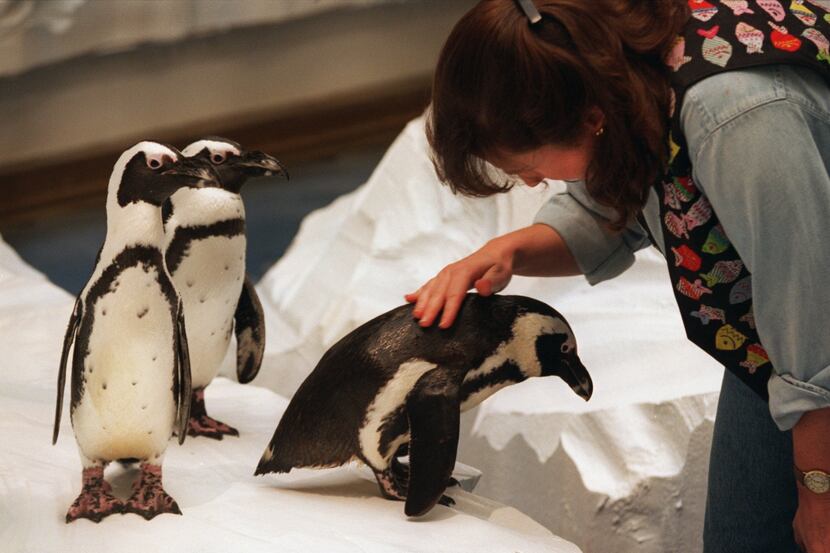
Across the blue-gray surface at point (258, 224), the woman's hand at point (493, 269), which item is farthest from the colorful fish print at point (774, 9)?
the blue-gray surface at point (258, 224)

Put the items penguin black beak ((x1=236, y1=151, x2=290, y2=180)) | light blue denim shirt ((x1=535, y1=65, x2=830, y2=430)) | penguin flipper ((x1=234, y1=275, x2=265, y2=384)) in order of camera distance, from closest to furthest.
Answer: light blue denim shirt ((x1=535, y1=65, x2=830, y2=430)) < penguin black beak ((x1=236, y1=151, x2=290, y2=180)) < penguin flipper ((x1=234, y1=275, x2=265, y2=384))

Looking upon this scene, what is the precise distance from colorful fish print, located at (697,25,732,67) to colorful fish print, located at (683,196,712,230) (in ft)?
0.38

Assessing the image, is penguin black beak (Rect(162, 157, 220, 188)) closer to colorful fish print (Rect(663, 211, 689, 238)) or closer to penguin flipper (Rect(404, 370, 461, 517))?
penguin flipper (Rect(404, 370, 461, 517))

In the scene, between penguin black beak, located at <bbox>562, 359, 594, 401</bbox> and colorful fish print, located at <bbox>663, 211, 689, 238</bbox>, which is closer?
colorful fish print, located at <bbox>663, 211, 689, 238</bbox>

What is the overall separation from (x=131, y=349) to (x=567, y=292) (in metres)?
0.98

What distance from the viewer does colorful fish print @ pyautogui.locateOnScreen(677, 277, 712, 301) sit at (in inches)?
39.6

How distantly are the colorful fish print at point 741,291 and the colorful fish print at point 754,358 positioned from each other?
0.05 metres

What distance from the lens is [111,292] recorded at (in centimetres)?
107

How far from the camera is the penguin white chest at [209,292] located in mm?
1307

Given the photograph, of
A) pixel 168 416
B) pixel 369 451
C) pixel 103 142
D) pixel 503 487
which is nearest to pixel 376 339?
pixel 369 451

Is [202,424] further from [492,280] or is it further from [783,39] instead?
[783,39]

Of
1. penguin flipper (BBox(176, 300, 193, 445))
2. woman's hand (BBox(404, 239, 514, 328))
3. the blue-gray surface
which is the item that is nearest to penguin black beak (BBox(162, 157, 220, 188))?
penguin flipper (BBox(176, 300, 193, 445))

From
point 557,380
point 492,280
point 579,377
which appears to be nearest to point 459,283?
point 492,280

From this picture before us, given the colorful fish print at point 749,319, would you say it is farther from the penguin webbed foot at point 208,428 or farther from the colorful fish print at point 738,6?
the penguin webbed foot at point 208,428
